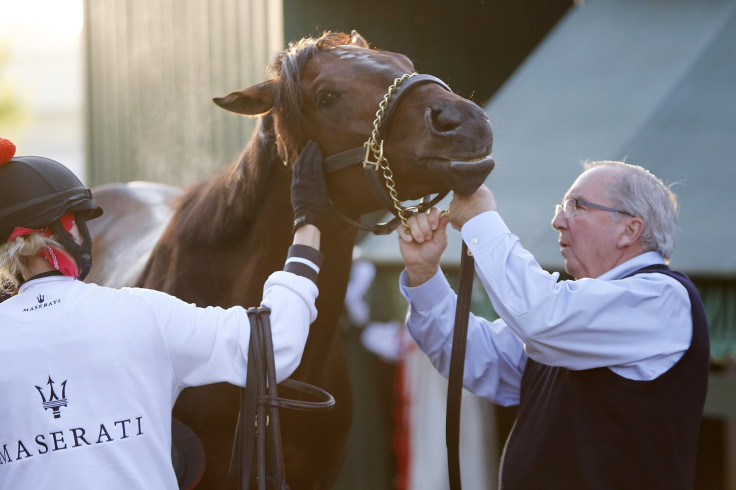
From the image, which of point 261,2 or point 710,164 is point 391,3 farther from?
point 261,2

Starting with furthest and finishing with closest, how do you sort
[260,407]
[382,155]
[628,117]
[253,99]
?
[628,117]
[253,99]
[382,155]
[260,407]

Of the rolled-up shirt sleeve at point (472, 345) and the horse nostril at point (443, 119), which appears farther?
the rolled-up shirt sleeve at point (472, 345)

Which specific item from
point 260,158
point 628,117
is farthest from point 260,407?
point 628,117

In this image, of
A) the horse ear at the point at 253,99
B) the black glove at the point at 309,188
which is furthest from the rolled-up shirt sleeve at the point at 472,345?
the horse ear at the point at 253,99

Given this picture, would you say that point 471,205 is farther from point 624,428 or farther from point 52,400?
point 52,400

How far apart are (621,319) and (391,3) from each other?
192cm

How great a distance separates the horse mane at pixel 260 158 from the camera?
2357 mm

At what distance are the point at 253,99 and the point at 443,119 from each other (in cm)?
67

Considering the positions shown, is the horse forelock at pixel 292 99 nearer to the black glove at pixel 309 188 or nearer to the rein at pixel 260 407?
the black glove at pixel 309 188

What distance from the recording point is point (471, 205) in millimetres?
2182

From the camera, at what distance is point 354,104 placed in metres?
2.27

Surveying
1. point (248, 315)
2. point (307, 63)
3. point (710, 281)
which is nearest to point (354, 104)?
point (307, 63)

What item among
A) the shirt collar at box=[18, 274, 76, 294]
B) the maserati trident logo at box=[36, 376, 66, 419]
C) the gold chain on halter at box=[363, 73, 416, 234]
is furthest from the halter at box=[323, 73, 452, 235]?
the maserati trident logo at box=[36, 376, 66, 419]

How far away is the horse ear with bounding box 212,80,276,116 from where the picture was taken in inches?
92.9
